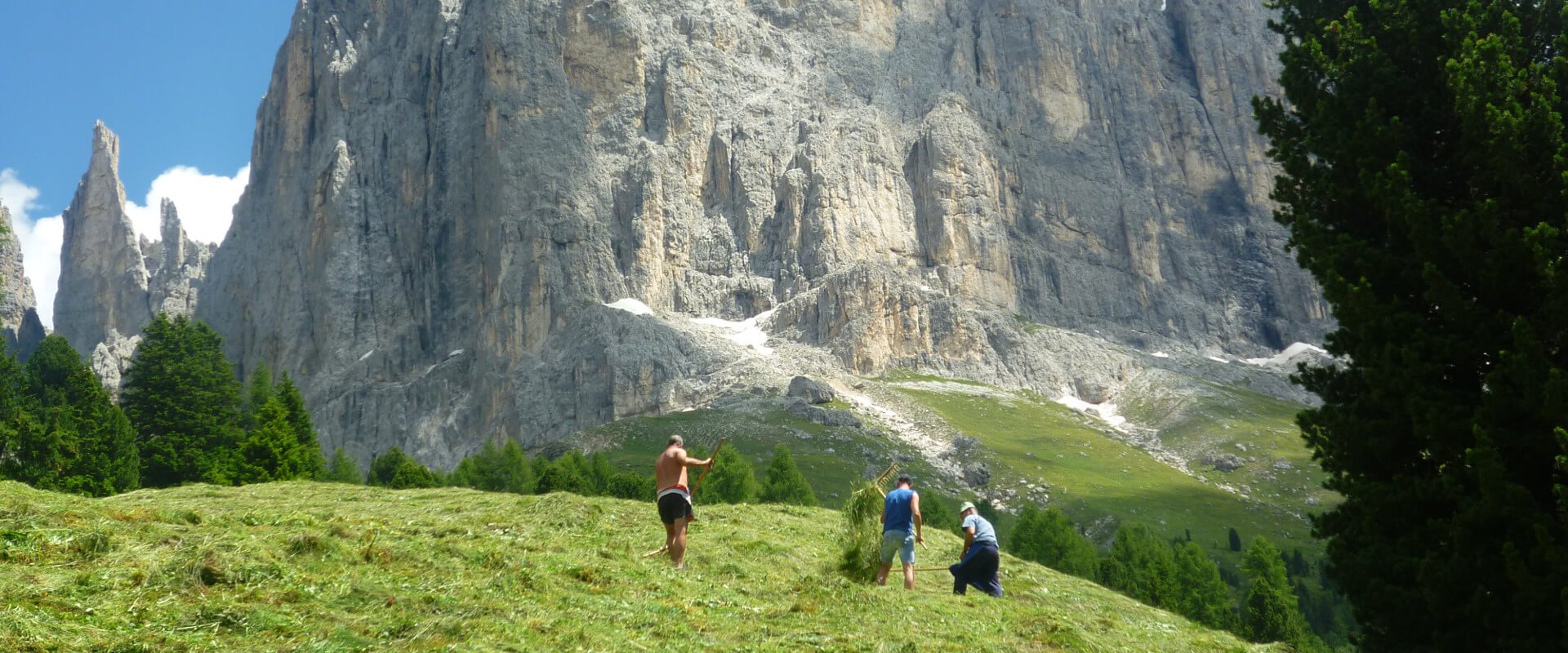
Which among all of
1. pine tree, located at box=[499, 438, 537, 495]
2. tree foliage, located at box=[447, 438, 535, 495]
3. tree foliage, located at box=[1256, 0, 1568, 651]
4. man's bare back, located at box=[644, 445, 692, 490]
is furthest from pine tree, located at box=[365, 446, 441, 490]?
tree foliage, located at box=[1256, 0, 1568, 651]

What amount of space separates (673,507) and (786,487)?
3092 inches

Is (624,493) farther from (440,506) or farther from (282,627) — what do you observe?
(282,627)

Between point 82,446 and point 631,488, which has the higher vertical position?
point 82,446

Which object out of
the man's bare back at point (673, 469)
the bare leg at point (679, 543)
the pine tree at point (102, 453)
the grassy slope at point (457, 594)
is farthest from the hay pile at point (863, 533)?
the pine tree at point (102, 453)

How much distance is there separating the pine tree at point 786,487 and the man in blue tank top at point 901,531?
71908 millimetres

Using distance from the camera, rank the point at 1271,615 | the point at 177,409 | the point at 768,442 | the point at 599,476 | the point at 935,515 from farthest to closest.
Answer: the point at 768,442
the point at 599,476
the point at 935,515
the point at 177,409
the point at 1271,615

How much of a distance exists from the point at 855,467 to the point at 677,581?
150487 millimetres

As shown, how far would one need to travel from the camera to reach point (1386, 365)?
21.8 metres

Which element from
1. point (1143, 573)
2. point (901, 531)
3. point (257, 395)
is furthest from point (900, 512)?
point (257, 395)

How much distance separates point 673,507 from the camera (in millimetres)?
25844

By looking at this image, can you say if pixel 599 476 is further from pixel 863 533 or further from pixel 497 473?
pixel 863 533

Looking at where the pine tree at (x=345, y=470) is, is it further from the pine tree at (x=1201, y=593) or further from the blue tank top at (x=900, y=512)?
the blue tank top at (x=900, y=512)

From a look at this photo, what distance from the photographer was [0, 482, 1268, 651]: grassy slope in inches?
651

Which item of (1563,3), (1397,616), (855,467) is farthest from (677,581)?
(855,467)
